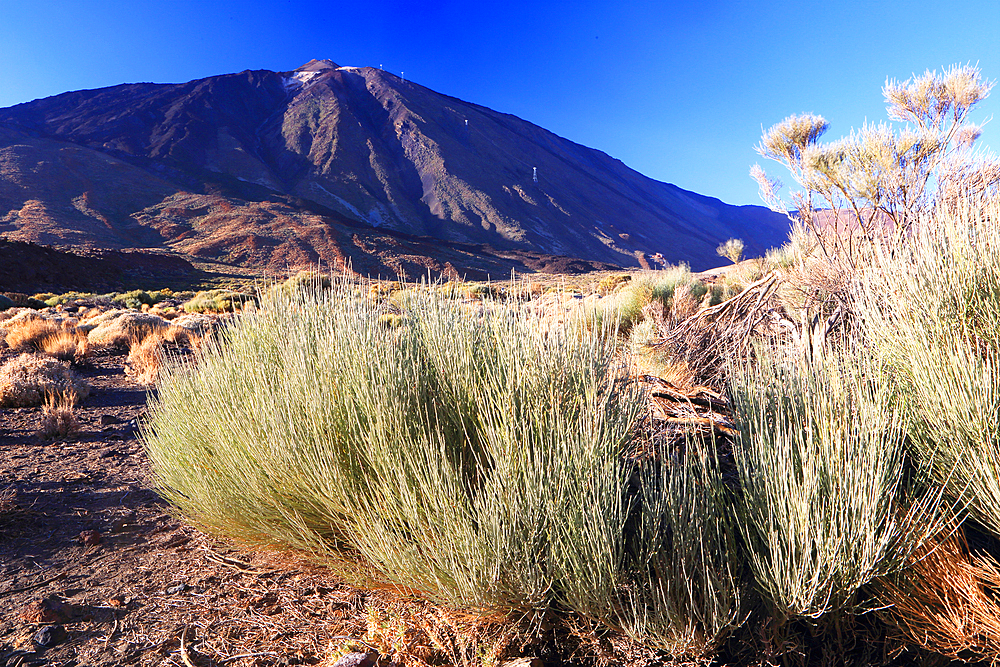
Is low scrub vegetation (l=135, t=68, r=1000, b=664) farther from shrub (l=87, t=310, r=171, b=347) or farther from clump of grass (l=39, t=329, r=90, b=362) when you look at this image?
shrub (l=87, t=310, r=171, b=347)

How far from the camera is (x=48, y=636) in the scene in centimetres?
242

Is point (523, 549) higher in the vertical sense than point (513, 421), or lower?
lower

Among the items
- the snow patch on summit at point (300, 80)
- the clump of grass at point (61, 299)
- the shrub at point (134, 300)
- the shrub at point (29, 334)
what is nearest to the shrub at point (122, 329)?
the shrub at point (29, 334)

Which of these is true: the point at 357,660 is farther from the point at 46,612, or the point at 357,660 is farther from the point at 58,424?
the point at 58,424

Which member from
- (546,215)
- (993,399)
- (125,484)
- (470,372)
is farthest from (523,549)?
(546,215)

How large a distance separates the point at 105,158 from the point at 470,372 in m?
82.3

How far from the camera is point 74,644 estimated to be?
2391mm

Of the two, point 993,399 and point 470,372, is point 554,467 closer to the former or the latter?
point 470,372

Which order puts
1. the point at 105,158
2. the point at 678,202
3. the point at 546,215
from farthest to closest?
1. the point at 678,202
2. the point at 546,215
3. the point at 105,158

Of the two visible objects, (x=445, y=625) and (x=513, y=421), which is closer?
(x=513, y=421)

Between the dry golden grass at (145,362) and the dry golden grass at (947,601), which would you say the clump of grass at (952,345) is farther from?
the dry golden grass at (145,362)

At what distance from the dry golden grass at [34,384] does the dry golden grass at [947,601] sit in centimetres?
729

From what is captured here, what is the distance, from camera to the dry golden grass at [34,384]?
606cm

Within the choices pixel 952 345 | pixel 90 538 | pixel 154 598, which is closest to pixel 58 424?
pixel 90 538
